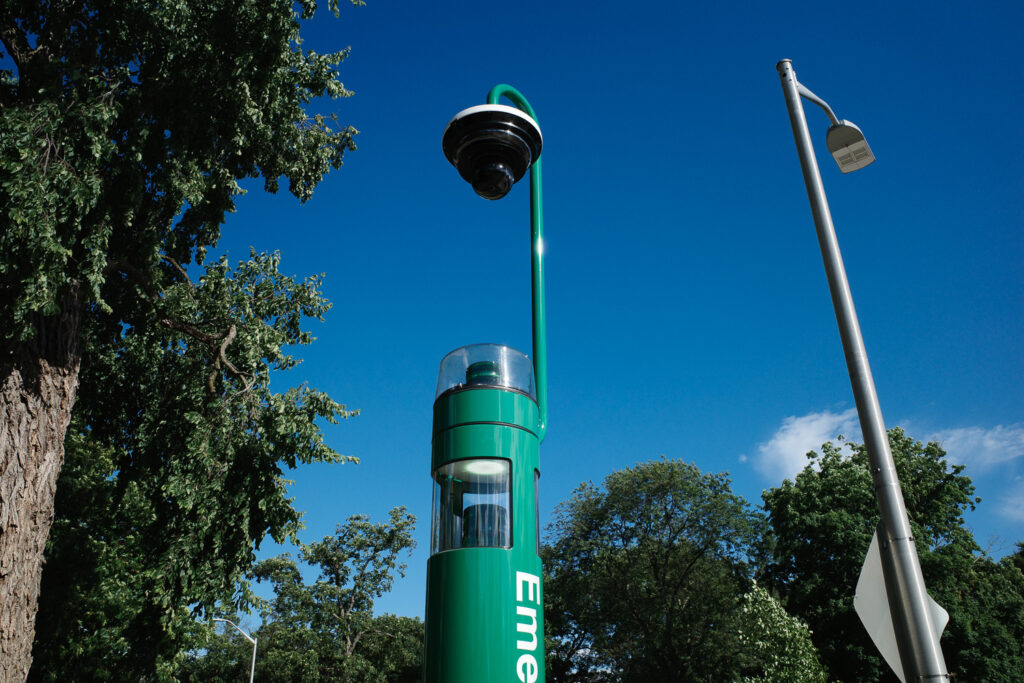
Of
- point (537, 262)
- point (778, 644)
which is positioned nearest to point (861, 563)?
point (778, 644)

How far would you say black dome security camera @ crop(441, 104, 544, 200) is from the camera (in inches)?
187

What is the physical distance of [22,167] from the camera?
9.20 meters

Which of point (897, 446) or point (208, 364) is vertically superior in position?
point (897, 446)

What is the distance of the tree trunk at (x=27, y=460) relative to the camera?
952cm

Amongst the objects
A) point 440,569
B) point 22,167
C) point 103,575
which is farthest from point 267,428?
point 440,569

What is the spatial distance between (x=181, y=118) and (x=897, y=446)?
30991 millimetres

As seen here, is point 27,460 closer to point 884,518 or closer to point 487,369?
point 487,369

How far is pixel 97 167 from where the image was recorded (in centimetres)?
1036

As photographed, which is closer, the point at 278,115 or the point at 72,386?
the point at 72,386

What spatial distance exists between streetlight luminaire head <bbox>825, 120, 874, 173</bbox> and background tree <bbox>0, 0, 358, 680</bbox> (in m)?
8.71

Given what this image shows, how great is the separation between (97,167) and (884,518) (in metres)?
11.0

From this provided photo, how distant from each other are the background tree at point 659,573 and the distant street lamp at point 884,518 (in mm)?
31397

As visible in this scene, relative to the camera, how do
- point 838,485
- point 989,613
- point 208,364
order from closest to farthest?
point 208,364, point 989,613, point 838,485

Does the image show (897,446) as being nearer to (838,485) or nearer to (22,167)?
(838,485)
